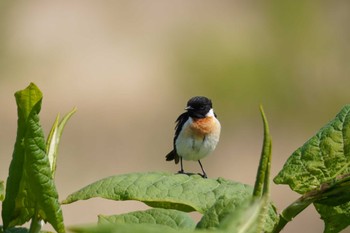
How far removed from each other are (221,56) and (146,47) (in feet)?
3.09

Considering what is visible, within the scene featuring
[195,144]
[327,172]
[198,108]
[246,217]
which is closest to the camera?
[246,217]

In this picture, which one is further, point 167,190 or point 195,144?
point 195,144

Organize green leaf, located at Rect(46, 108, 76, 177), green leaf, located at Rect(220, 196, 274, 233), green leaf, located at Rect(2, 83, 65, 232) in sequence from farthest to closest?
green leaf, located at Rect(46, 108, 76, 177) < green leaf, located at Rect(2, 83, 65, 232) < green leaf, located at Rect(220, 196, 274, 233)

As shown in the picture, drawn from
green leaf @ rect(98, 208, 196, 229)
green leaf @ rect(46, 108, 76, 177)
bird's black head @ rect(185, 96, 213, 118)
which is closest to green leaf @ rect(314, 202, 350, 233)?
green leaf @ rect(98, 208, 196, 229)

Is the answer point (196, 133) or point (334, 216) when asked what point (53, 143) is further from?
point (196, 133)

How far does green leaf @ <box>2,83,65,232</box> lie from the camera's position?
25.7 inches

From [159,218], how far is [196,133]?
8.03ft

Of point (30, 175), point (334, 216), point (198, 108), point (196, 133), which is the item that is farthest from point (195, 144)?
point (30, 175)

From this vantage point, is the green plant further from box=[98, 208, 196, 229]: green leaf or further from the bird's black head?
the bird's black head

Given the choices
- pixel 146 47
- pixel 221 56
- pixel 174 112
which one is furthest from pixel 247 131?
pixel 146 47

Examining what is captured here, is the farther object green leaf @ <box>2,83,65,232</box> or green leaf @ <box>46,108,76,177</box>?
green leaf @ <box>46,108,76,177</box>

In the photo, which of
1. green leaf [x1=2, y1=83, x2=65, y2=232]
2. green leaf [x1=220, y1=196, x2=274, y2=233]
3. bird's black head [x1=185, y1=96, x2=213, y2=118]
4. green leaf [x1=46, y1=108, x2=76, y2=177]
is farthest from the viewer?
bird's black head [x1=185, y1=96, x2=213, y2=118]

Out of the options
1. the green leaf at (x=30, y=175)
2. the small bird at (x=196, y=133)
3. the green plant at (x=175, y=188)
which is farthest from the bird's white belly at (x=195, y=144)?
the green leaf at (x=30, y=175)

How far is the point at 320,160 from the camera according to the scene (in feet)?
2.56
